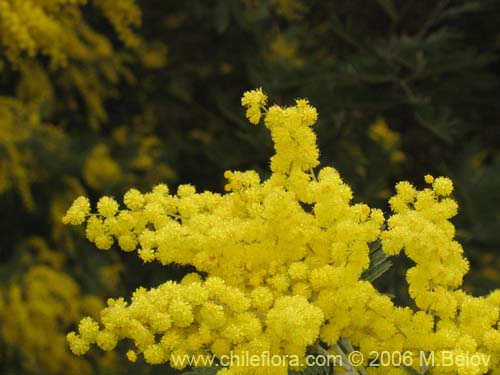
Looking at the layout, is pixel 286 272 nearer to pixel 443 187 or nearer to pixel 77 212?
pixel 443 187

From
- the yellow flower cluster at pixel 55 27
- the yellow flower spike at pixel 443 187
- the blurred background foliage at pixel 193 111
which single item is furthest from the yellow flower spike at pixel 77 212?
the yellow flower cluster at pixel 55 27

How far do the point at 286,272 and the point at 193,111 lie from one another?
3.15 meters

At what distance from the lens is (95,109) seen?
4.60 m

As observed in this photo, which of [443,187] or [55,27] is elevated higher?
[55,27]

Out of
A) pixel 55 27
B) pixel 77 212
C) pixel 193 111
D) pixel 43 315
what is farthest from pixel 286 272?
pixel 193 111

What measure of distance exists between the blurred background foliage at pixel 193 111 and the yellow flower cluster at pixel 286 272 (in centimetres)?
103

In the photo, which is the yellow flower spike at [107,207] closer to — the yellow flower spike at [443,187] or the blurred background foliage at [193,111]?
the yellow flower spike at [443,187]

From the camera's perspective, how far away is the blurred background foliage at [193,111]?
149 inches

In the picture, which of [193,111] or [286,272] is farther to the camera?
[193,111]

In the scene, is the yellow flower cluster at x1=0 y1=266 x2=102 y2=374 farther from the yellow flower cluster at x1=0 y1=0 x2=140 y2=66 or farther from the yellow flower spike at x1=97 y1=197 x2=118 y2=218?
the yellow flower spike at x1=97 y1=197 x2=118 y2=218

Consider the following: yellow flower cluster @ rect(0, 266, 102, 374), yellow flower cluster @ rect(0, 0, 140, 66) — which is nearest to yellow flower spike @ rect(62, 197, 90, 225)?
yellow flower cluster @ rect(0, 0, 140, 66)

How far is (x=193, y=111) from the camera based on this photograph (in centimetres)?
523

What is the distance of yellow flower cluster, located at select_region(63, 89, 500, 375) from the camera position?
2061 millimetres

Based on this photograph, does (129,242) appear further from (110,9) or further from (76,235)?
(76,235)
